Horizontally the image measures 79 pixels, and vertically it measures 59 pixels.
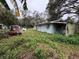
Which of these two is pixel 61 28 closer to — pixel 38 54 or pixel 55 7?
→ pixel 55 7

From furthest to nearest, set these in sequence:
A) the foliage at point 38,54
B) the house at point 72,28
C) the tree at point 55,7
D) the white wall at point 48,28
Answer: the white wall at point 48,28 → the tree at point 55,7 → the house at point 72,28 → the foliage at point 38,54

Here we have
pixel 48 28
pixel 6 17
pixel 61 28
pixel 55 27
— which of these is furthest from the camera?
pixel 6 17

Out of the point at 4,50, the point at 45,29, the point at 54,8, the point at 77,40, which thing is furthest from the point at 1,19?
the point at 4,50

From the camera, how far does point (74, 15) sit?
2222 cm

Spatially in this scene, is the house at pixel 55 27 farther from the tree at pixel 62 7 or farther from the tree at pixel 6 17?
the tree at pixel 6 17

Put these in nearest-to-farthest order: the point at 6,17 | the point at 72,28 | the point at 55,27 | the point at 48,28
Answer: the point at 72,28 → the point at 55,27 → the point at 48,28 → the point at 6,17

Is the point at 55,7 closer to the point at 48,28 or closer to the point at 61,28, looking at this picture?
the point at 61,28

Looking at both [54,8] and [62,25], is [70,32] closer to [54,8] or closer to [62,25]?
[62,25]

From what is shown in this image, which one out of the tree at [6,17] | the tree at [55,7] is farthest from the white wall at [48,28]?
the tree at [6,17]

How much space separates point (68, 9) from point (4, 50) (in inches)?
533

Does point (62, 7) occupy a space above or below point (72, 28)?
above

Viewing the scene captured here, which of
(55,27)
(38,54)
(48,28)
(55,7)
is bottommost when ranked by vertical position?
(38,54)

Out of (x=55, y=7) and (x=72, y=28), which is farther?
(x=55, y=7)

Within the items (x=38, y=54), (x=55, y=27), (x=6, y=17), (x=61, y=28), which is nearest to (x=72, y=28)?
(x=61, y=28)
